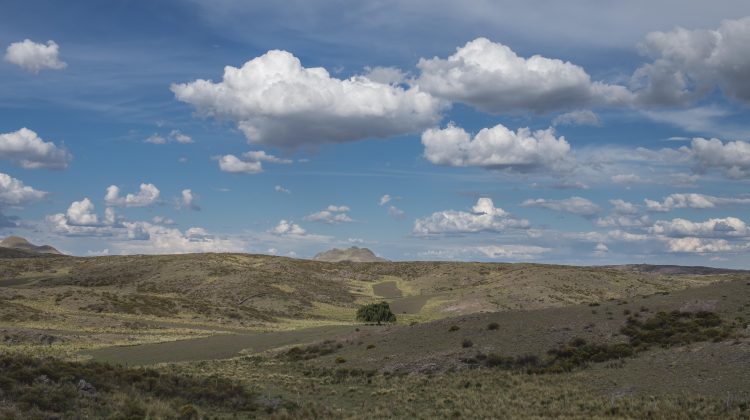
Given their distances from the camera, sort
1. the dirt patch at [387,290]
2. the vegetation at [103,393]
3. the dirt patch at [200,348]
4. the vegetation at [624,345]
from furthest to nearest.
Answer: the dirt patch at [387,290], the dirt patch at [200,348], the vegetation at [624,345], the vegetation at [103,393]

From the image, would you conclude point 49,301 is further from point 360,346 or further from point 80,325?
point 360,346

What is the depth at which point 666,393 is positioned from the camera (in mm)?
27266

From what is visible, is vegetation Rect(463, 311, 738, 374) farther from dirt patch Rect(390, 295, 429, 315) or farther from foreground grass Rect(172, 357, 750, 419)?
dirt patch Rect(390, 295, 429, 315)

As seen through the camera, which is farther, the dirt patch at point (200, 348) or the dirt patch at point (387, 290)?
the dirt patch at point (387, 290)

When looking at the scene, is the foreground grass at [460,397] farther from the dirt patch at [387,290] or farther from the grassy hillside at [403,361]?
the dirt patch at [387,290]

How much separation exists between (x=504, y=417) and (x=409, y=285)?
145m

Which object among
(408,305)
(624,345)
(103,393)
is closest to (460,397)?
(624,345)

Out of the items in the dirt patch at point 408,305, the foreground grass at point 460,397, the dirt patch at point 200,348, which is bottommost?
the dirt patch at point 408,305

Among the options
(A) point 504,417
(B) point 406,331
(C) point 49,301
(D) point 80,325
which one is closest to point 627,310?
(B) point 406,331

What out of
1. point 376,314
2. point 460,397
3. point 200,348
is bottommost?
point 200,348

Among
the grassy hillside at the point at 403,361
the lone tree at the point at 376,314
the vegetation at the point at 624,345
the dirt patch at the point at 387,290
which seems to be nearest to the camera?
the grassy hillside at the point at 403,361

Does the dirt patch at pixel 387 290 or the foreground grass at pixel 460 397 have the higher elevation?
the foreground grass at pixel 460 397

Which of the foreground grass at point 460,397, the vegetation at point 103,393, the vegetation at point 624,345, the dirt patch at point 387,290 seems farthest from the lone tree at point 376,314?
the vegetation at point 103,393

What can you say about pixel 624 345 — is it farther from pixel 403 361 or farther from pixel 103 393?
pixel 103 393
